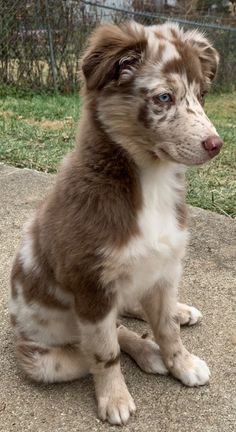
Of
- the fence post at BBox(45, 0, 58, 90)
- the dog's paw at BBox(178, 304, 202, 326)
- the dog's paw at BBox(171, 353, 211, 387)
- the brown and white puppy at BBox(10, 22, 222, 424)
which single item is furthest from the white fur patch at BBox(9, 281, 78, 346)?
the fence post at BBox(45, 0, 58, 90)

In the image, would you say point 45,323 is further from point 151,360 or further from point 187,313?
point 187,313

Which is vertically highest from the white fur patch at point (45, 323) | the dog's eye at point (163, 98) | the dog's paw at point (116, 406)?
the dog's eye at point (163, 98)

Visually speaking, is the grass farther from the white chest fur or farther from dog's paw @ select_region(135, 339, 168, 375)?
the white chest fur

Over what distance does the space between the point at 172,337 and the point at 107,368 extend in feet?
1.15

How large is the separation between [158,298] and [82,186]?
66cm

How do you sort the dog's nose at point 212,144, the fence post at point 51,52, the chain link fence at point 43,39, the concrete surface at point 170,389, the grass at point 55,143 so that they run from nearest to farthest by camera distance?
the dog's nose at point 212,144 < the concrete surface at point 170,389 < the grass at point 55,143 < the chain link fence at point 43,39 < the fence post at point 51,52

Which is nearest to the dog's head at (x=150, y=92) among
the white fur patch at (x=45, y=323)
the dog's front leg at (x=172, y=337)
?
the dog's front leg at (x=172, y=337)

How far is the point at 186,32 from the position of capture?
7.54 feet

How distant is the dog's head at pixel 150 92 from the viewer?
2.06 metres

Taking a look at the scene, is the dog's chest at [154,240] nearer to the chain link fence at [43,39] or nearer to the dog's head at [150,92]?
the dog's head at [150,92]

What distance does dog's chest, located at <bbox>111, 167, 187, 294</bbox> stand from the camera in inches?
86.7

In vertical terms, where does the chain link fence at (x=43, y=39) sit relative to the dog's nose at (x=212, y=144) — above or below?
below

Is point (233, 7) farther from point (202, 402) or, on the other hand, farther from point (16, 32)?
point (202, 402)

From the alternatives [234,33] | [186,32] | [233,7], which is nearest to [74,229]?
[186,32]
